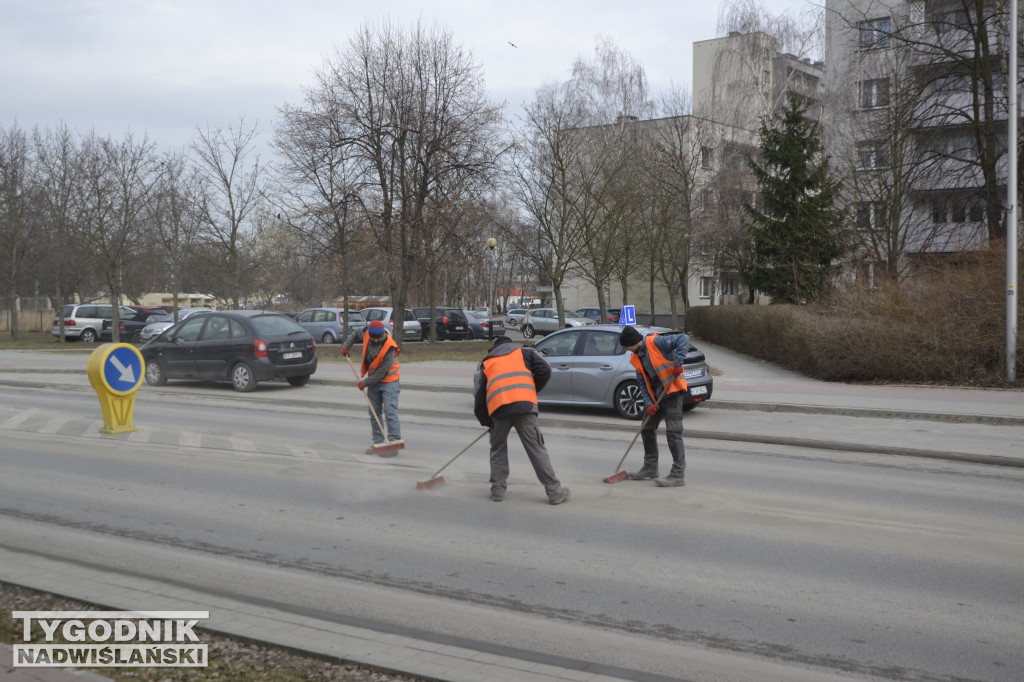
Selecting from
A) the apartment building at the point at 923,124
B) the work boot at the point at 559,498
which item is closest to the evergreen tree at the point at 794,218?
the apartment building at the point at 923,124

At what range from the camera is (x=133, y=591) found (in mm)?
5371

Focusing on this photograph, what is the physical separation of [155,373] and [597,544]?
1546cm

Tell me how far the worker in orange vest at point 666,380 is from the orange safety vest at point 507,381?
1.25 meters

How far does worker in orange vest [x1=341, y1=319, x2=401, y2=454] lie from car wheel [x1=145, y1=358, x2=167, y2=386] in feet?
33.3

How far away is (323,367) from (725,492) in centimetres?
1732

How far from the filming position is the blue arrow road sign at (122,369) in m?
12.0

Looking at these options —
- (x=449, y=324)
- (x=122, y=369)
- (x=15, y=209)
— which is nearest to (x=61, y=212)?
(x=15, y=209)

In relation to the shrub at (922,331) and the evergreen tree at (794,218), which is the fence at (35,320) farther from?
the shrub at (922,331)

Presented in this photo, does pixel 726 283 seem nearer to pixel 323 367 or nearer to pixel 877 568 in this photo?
pixel 323 367

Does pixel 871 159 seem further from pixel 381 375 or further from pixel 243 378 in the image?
pixel 381 375

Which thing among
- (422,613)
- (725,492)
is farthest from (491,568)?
(725,492)

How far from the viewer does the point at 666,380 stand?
344 inches

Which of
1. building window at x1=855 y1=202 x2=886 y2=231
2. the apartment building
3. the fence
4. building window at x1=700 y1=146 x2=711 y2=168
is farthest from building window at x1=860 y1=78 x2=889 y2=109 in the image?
the fence

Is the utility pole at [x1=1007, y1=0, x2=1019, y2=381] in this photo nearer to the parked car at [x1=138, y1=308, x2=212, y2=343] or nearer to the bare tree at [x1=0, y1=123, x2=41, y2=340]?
the parked car at [x1=138, y1=308, x2=212, y2=343]
